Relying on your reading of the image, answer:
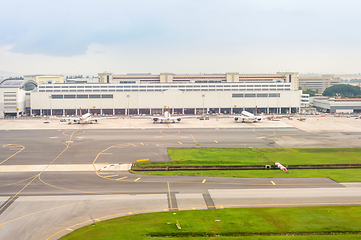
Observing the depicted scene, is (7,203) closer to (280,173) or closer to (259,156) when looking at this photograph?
(280,173)

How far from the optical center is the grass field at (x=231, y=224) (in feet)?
116

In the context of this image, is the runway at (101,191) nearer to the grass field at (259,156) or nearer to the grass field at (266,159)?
the grass field at (266,159)

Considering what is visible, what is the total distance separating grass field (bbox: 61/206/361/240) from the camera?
1398 inches

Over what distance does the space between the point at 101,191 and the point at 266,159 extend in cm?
3933

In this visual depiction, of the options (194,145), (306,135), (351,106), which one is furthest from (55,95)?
(351,106)

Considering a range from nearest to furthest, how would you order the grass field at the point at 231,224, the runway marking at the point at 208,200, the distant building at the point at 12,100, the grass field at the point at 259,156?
the grass field at the point at 231,224, the runway marking at the point at 208,200, the grass field at the point at 259,156, the distant building at the point at 12,100

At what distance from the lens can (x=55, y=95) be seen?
17488 centimetres

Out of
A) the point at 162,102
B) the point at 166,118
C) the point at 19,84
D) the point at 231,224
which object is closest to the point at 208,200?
the point at 231,224

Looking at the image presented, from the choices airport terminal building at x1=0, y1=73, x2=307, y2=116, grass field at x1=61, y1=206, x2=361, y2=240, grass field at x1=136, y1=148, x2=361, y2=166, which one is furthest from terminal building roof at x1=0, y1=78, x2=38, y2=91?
A: grass field at x1=61, y1=206, x2=361, y2=240

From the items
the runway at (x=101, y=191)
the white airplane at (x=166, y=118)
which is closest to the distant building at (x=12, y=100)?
the white airplane at (x=166, y=118)

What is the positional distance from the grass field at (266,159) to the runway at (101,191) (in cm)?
326

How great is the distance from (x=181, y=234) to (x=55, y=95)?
158 metres

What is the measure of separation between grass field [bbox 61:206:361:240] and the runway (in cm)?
236

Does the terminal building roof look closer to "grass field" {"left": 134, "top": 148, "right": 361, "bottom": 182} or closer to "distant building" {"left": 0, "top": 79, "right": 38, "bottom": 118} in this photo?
"distant building" {"left": 0, "top": 79, "right": 38, "bottom": 118}
